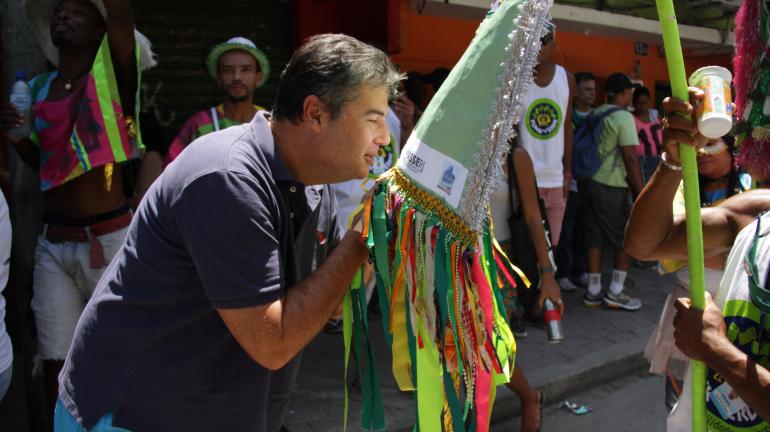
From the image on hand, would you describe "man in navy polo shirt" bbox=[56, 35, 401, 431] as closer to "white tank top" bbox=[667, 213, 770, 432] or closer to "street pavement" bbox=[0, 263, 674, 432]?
"white tank top" bbox=[667, 213, 770, 432]

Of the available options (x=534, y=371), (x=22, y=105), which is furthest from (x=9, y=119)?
(x=534, y=371)

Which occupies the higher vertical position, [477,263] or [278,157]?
[278,157]

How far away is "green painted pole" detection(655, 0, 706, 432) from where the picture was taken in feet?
5.14

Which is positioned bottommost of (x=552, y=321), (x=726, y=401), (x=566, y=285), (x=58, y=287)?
(x=566, y=285)

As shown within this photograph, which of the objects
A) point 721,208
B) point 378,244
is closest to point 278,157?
point 378,244

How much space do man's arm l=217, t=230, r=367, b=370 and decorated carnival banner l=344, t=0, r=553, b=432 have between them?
0.26ft

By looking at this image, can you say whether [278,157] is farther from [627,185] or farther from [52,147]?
[627,185]

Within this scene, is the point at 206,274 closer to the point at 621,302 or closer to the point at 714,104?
the point at 714,104

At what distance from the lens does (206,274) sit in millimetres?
1501

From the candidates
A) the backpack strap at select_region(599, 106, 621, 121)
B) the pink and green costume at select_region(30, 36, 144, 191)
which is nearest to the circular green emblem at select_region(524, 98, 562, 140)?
the backpack strap at select_region(599, 106, 621, 121)

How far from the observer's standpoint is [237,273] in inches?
58.2

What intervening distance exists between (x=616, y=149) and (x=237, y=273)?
5374mm

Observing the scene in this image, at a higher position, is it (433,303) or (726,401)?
(433,303)

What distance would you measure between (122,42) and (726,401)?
279 centimetres
